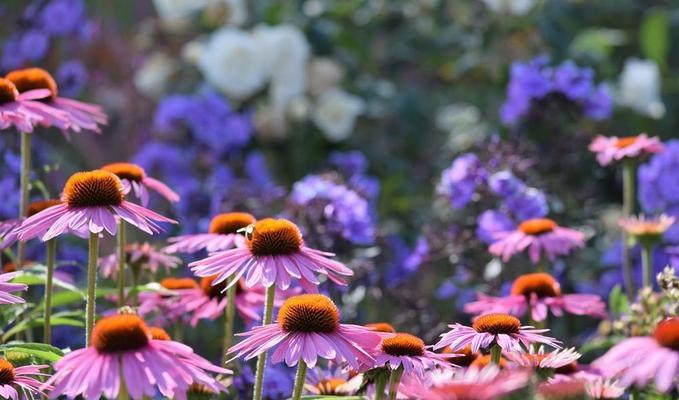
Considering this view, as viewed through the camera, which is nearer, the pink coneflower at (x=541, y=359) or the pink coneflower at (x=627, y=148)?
the pink coneflower at (x=541, y=359)

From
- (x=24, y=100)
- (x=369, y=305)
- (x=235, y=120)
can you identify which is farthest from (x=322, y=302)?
(x=235, y=120)

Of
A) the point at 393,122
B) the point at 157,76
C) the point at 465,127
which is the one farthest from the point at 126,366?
the point at 157,76

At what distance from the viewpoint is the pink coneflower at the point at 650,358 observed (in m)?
1.03

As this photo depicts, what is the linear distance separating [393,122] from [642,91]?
1.10 metres

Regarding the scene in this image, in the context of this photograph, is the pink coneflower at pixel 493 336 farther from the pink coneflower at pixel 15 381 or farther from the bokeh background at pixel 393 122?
the bokeh background at pixel 393 122

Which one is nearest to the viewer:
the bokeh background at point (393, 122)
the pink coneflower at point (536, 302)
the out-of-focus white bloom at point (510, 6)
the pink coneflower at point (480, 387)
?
the pink coneflower at point (480, 387)

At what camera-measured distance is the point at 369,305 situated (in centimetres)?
269

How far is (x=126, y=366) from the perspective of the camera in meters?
1.11

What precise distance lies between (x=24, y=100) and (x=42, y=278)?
0.28m

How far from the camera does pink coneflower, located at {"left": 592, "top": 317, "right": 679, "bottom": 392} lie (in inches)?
40.6

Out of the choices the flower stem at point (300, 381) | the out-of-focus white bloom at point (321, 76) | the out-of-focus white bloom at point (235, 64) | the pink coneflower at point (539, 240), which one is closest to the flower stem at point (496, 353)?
the flower stem at point (300, 381)

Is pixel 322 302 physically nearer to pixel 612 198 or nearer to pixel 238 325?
pixel 238 325

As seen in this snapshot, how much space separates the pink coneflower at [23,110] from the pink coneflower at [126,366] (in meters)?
0.56

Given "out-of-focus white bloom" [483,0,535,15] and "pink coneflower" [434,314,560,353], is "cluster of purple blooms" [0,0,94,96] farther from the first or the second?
"pink coneflower" [434,314,560,353]
